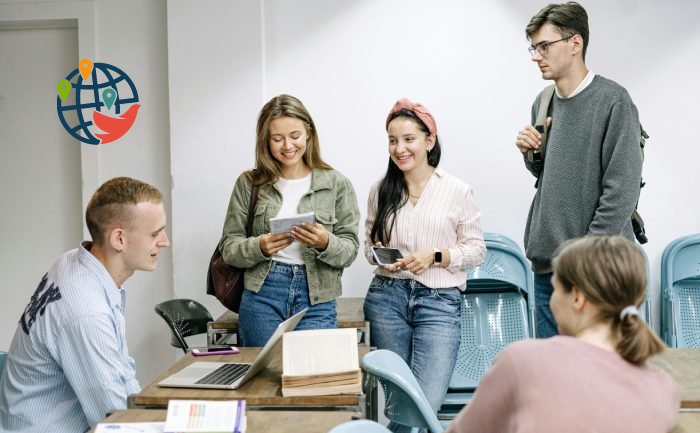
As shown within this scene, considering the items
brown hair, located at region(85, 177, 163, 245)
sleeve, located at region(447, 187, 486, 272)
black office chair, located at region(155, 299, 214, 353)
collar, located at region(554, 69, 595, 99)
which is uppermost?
collar, located at region(554, 69, 595, 99)

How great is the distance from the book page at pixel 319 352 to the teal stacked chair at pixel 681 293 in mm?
2512

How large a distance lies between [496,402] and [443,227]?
206cm

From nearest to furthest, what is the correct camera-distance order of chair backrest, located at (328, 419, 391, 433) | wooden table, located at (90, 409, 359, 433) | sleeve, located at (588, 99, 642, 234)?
chair backrest, located at (328, 419, 391, 433) < wooden table, located at (90, 409, 359, 433) < sleeve, located at (588, 99, 642, 234)

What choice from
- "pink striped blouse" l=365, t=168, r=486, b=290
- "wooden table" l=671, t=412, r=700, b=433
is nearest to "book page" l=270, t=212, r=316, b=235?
"pink striped blouse" l=365, t=168, r=486, b=290

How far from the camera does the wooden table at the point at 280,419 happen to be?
229 cm

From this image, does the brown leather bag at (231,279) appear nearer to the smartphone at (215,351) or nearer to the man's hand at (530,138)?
the smartphone at (215,351)

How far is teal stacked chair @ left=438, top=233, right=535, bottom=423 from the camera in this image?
4559 mm

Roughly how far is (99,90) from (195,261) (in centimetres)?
126

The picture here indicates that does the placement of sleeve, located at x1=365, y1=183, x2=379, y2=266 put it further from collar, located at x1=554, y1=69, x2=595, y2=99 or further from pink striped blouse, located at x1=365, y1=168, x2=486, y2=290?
collar, located at x1=554, y1=69, x2=595, y2=99

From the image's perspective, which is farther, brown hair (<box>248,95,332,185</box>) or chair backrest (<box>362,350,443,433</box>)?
brown hair (<box>248,95,332,185</box>)

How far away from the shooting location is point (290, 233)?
357 cm

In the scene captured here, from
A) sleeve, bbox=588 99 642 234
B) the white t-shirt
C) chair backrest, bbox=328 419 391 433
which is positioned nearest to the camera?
chair backrest, bbox=328 419 391 433

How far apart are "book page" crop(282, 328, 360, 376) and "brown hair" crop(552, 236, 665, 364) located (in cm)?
102

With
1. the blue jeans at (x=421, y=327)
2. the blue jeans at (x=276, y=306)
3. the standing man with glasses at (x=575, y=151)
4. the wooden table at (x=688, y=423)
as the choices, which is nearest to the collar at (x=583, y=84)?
the standing man with glasses at (x=575, y=151)
